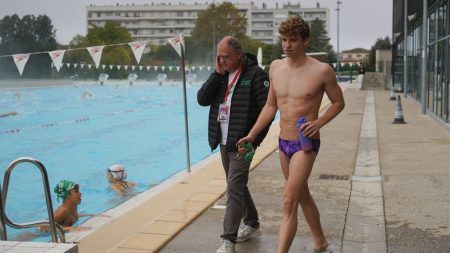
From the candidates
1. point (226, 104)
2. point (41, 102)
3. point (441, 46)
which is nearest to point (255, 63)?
point (226, 104)

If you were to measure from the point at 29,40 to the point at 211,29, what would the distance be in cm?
4625

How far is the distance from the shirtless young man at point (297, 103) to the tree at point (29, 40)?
1451 inches

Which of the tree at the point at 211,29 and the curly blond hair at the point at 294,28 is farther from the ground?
the tree at the point at 211,29

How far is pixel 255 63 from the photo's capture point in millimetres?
4844

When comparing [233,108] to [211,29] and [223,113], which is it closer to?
[223,113]

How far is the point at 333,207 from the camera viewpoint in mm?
6352

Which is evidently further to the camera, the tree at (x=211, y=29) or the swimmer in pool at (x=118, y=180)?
the tree at (x=211, y=29)

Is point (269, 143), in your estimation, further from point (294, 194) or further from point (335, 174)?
point (294, 194)

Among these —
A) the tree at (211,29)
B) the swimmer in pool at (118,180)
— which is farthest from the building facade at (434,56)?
the tree at (211,29)

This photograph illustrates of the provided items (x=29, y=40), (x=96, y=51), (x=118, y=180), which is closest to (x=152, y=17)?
(x=29, y=40)

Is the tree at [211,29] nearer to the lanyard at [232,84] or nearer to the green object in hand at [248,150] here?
the lanyard at [232,84]

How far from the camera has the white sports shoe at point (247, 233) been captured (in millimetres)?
5039

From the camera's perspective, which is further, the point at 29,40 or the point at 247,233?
the point at 29,40

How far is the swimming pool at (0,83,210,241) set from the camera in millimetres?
9891
